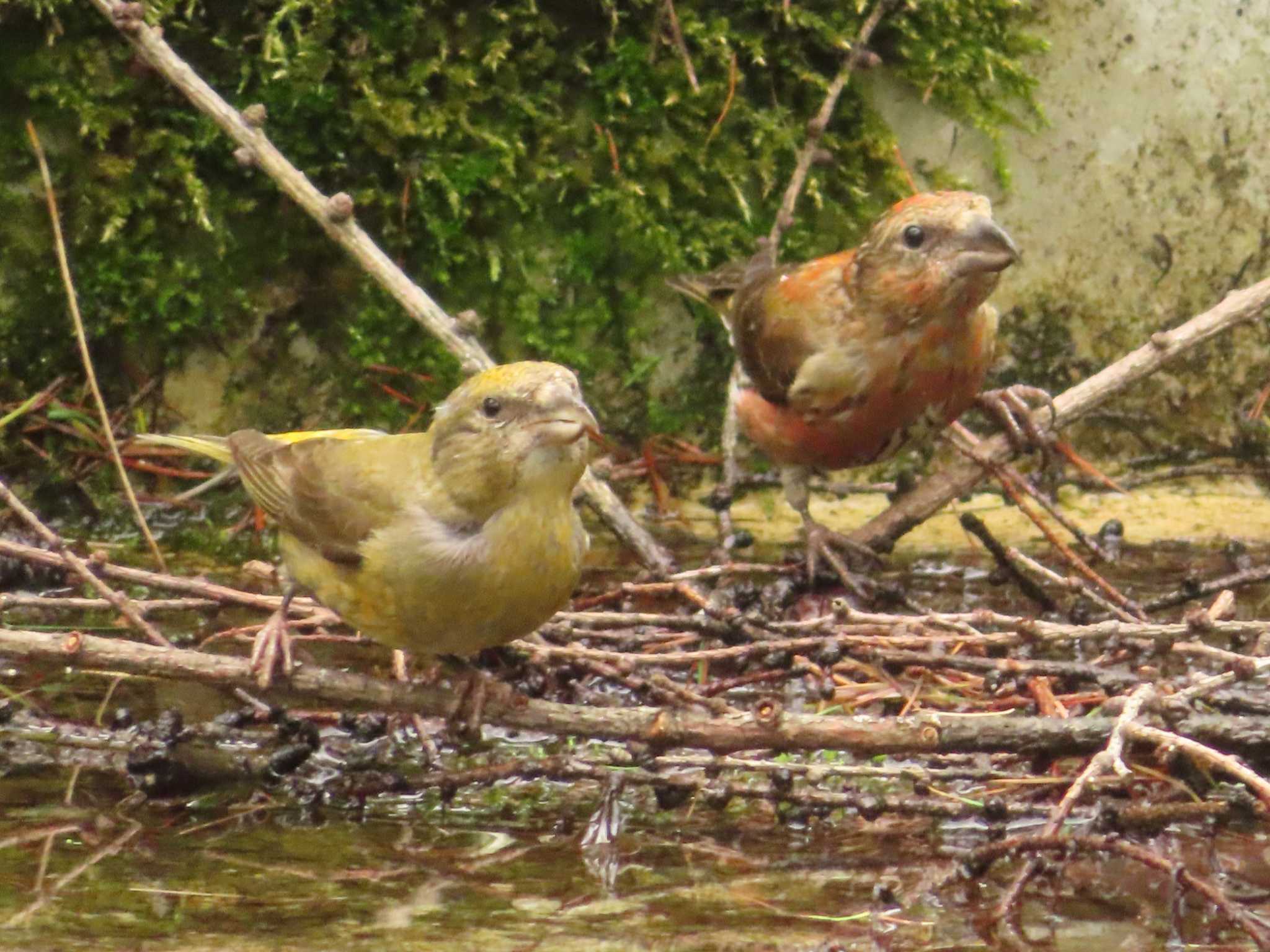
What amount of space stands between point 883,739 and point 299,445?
1.73 metres

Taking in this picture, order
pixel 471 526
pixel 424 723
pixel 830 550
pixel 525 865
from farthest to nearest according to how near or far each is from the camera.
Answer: pixel 830 550 < pixel 424 723 < pixel 471 526 < pixel 525 865

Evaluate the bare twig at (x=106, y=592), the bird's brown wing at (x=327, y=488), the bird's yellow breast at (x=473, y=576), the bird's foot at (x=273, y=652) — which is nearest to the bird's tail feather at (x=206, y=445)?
the bird's brown wing at (x=327, y=488)

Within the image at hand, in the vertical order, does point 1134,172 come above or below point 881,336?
above

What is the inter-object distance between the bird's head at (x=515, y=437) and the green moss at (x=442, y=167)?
7.55 ft

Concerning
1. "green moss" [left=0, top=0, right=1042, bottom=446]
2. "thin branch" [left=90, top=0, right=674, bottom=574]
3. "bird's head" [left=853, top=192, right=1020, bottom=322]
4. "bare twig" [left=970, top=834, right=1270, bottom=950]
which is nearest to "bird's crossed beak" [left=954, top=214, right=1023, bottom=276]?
"bird's head" [left=853, top=192, right=1020, bottom=322]

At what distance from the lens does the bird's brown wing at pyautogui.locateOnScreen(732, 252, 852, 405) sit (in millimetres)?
5031

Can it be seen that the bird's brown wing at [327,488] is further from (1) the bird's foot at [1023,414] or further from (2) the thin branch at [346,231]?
(1) the bird's foot at [1023,414]

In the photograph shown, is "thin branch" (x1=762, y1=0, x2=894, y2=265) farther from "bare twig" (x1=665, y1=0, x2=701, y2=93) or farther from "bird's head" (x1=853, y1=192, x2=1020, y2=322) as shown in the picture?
"bird's head" (x1=853, y1=192, x2=1020, y2=322)

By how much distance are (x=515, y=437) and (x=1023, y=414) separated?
6.84 feet

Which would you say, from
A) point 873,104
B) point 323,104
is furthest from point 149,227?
point 873,104

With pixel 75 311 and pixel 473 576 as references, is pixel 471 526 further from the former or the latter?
pixel 75 311

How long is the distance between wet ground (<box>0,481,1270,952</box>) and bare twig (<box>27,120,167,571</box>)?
1.52m

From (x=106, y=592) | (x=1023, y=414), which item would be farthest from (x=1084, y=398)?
(x=106, y=592)

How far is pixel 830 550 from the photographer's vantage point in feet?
16.4
